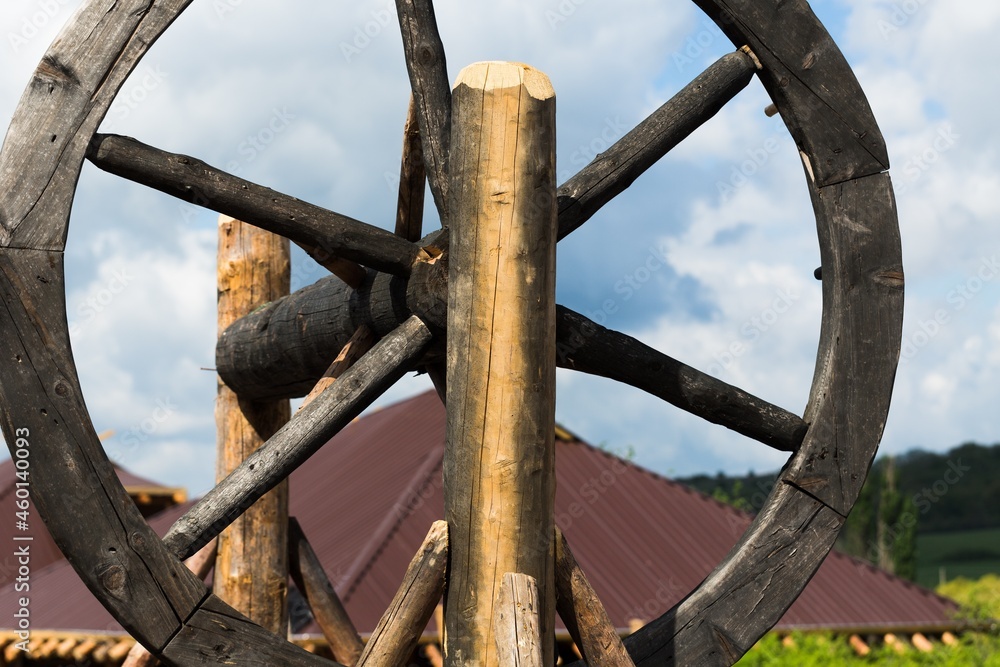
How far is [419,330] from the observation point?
3.46 meters

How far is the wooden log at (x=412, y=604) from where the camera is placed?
3.14 meters

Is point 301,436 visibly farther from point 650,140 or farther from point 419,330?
point 650,140

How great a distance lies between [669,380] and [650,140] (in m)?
0.81

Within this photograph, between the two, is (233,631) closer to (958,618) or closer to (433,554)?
(433,554)

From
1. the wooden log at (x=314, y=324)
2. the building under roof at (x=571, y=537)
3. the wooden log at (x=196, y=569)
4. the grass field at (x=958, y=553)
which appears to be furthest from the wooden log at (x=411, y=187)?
the grass field at (x=958, y=553)

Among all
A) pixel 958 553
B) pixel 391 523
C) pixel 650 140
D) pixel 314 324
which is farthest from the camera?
pixel 958 553

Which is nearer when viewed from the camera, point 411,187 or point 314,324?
point 411,187

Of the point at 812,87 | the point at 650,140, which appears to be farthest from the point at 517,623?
the point at 812,87

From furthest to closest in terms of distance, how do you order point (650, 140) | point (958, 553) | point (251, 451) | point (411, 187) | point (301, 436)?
1. point (958, 553)
2. point (251, 451)
3. point (411, 187)
4. point (650, 140)
5. point (301, 436)

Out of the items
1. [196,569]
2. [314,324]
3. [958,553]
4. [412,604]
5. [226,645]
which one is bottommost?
[226,645]

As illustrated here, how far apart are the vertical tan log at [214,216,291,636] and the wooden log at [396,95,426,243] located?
1.68 metres

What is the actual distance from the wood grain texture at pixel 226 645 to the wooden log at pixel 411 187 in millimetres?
1585

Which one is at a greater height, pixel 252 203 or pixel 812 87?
pixel 812 87

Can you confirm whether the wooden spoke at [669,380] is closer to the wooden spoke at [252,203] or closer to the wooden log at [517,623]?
the wooden spoke at [252,203]
